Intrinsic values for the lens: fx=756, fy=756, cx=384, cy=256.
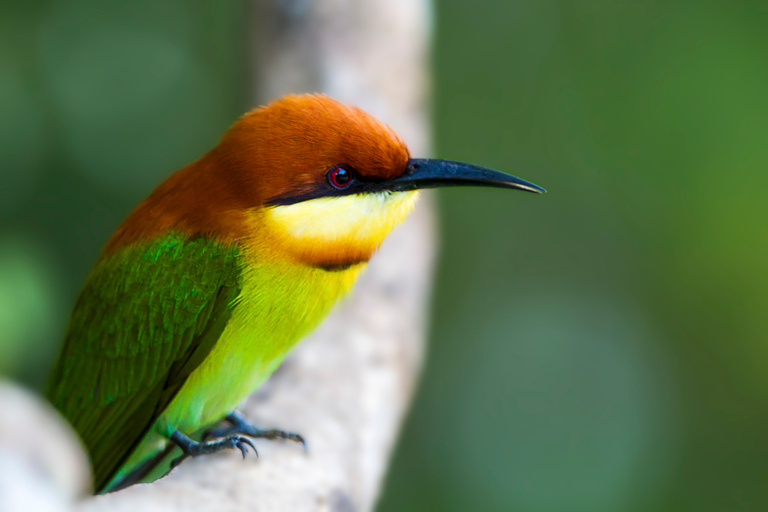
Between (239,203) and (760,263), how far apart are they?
10.1 ft

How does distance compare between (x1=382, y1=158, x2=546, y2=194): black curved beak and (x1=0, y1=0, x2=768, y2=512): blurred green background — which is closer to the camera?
(x1=382, y1=158, x2=546, y2=194): black curved beak

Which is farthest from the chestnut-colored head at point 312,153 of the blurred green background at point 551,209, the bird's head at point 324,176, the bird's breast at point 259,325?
the blurred green background at point 551,209

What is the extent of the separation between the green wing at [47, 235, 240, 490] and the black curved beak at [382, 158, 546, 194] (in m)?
0.37

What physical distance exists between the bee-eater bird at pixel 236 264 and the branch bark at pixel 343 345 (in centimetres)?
12

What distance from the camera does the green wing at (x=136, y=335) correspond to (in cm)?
154

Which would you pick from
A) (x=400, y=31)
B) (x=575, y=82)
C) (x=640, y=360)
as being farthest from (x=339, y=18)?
(x=640, y=360)

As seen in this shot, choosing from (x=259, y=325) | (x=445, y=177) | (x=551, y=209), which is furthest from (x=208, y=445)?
(x=551, y=209)

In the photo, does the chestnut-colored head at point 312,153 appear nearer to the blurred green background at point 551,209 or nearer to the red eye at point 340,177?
the red eye at point 340,177

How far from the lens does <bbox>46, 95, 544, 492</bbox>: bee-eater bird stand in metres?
1.49

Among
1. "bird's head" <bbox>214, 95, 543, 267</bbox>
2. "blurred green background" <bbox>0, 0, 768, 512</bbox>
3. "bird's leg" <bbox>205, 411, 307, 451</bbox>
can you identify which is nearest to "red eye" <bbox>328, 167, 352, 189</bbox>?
"bird's head" <bbox>214, 95, 543, 267</bbox>

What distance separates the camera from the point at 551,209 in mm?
4441

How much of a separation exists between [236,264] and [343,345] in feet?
1.60

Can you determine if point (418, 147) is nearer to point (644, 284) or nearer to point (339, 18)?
point (339, 18)

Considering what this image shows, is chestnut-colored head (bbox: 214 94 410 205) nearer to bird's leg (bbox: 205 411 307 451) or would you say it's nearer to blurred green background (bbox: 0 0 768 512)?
bird's leg (bbox: 205 411 307 451)
